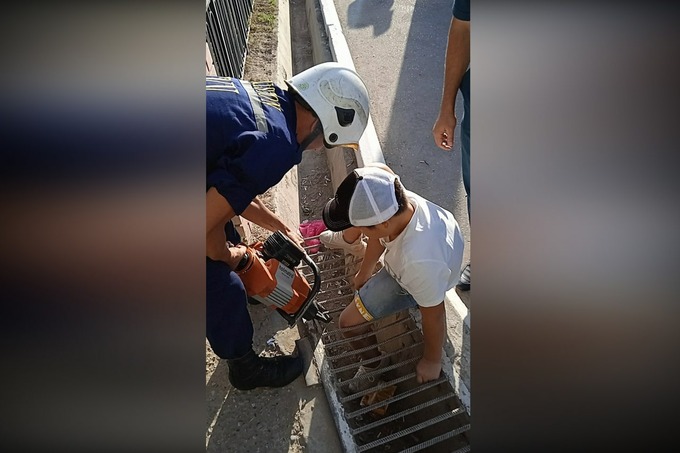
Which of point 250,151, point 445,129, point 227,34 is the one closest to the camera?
point 250,151

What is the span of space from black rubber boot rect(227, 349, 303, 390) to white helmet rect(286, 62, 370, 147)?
117cm

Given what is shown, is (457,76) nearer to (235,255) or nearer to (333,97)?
(333,97)

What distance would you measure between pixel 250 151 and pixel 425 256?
104 cm

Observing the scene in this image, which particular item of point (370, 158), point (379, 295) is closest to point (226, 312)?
point (379, 295)

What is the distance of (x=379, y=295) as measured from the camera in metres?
3.06

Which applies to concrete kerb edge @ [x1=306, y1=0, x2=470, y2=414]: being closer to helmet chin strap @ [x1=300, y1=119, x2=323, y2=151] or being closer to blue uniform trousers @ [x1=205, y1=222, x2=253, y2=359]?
blue uniform trousers @ [x1=205, y1=222, x2=253, y2=359]

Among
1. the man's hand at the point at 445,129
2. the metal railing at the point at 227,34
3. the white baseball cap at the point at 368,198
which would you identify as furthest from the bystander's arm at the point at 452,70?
the metal railing at the point at 227,34

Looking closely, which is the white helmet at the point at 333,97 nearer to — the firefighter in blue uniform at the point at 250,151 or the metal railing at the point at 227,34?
the firefighter in blue uniform at the point at 250,151

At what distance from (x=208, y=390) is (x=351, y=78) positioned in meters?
1.79

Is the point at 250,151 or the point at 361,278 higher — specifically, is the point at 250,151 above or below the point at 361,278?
above

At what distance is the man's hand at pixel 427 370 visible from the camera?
2.92 meters

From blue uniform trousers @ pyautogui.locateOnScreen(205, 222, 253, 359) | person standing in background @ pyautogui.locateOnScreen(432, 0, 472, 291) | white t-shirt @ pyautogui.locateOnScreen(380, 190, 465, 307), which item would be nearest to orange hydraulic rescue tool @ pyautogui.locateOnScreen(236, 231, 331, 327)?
blue uniform trousers @ pyautogui.locateOnScreen(205, 222, 253, 359)

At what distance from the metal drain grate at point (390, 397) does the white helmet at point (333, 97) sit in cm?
126
